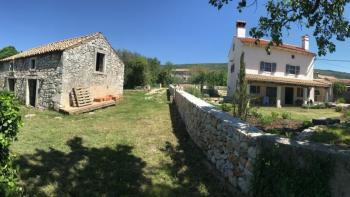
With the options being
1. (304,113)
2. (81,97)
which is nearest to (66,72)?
Result: (81,97)

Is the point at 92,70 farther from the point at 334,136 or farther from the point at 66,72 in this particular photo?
the point at 334,136

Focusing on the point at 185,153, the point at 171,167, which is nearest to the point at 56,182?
the point at 171,167

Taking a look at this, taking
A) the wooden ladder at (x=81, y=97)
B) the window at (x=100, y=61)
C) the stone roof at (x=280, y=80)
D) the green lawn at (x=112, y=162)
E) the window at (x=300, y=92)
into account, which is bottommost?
the green lawn at (x=112, y=162)

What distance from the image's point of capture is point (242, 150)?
230 inches

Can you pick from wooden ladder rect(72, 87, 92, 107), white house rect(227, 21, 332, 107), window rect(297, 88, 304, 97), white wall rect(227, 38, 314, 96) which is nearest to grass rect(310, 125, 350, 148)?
wooden ladder rect(72, 87, 92, 107)

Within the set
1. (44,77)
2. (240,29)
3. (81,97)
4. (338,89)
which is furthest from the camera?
(338,89)

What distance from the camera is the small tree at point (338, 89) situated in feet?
130

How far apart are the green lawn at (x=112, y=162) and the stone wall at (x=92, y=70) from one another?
721 cm

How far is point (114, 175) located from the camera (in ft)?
23.0

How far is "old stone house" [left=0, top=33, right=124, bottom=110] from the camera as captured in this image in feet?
62.3

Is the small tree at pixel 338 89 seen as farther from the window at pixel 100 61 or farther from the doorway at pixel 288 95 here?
the window at pixel 100 61

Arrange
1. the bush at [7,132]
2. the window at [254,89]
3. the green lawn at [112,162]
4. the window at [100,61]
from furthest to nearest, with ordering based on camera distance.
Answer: the window at [254,89], the window at [100,61], the green lawn at [112,162], the bush at [7,132]

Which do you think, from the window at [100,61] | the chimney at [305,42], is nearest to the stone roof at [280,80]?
the chimney at [305,42]

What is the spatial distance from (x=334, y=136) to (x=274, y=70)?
23525mm
